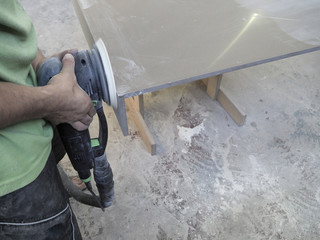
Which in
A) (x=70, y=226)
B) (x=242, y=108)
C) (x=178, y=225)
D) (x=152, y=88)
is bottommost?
(x=178, y=225)

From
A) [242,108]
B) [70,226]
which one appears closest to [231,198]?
[242,108]

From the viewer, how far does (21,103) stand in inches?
23.5

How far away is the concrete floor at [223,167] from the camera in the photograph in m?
1.35

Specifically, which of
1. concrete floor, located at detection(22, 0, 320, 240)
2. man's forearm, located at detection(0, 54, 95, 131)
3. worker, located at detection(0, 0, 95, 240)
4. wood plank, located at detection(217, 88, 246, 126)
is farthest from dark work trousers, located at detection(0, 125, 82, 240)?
wood plank, located at detection(217, 88, 246, 126)

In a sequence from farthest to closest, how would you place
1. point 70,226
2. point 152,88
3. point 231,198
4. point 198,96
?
point 198,96 < point 231,198 < point 152,88 < point 70,226

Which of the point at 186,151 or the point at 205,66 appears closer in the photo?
the point at 205,66

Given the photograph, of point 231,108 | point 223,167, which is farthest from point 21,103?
point 231,108

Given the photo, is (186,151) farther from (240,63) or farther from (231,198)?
(240,63)

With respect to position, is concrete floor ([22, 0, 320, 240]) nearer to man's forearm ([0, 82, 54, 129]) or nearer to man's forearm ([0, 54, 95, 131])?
man's forearm ([0, 54, 95, 131])

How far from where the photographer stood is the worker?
23.5 inches

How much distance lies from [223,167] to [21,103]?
1.24 meters

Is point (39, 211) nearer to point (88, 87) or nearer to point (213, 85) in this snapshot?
point (88, 87)

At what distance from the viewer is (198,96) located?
1.97 m

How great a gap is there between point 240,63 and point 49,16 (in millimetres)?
2256
